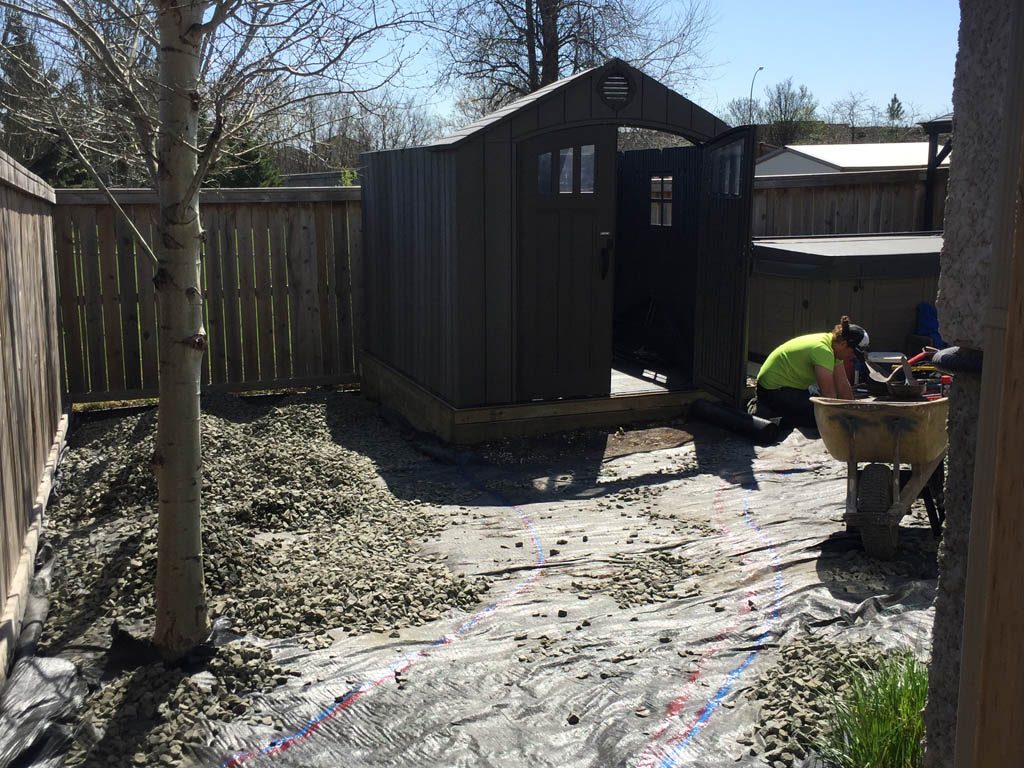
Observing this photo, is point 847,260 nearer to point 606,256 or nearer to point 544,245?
point 606,256

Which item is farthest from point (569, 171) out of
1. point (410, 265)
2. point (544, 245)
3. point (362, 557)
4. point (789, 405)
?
point (362, 557)

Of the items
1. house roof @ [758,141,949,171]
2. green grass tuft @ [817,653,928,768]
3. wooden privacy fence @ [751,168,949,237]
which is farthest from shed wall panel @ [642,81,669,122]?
house roof @ [758,141,949,171]

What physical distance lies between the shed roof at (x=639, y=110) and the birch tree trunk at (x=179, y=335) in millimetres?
4206

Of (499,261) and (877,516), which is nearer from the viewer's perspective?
(877,516)

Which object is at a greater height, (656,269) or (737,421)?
(656,269)

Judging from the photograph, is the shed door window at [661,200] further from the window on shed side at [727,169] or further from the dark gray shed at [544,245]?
the window on shed side at [727,169]

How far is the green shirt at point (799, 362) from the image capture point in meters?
7.48

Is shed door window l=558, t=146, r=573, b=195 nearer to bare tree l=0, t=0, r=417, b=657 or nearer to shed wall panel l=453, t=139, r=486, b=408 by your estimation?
shed wall panel l=453, t=139, r=486, b=408

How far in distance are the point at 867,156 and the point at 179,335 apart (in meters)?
17.0

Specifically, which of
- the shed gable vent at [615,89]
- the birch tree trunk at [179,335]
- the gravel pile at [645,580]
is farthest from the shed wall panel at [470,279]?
the birch tree trunk at [179,335]

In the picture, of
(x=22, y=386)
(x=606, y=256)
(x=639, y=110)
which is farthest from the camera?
(x=606, y=256)

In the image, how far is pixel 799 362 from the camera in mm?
7805

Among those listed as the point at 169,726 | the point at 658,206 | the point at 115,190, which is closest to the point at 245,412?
the point at 115,190

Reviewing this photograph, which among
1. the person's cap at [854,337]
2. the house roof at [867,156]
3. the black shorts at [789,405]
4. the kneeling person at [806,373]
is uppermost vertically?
the house roof at [867,156]
